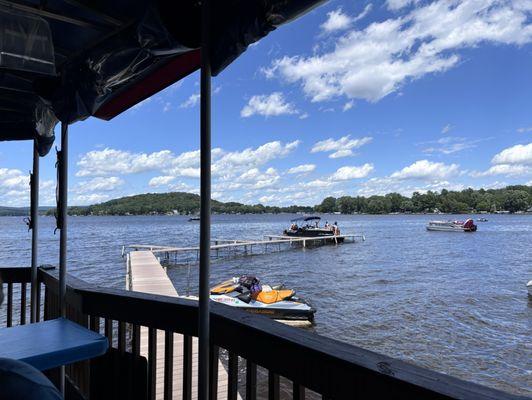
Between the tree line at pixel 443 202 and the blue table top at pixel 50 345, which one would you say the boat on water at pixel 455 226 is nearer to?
the blue table top at pixel 50 345

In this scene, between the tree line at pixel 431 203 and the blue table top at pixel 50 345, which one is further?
the tree line at pixel 431 203

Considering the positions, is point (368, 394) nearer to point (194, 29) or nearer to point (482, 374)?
point (194, 29)

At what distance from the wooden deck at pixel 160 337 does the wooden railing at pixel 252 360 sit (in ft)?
2.15

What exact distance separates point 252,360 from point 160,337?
516cm

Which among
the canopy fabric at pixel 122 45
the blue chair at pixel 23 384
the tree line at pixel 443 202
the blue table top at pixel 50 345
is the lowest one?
the blue table top at pixel 50 345

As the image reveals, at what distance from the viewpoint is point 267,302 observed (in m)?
11.9

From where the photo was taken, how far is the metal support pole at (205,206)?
4.40 ft

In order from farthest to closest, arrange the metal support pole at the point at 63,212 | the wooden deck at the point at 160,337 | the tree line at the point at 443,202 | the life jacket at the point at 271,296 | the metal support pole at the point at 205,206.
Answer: the tree line at the point at 443,202, the life jacket at the point at 271,296, the wooden deck at the point at 160,337, the metal support pole at the point at 63,212, the metal support pole at the point at 205,206

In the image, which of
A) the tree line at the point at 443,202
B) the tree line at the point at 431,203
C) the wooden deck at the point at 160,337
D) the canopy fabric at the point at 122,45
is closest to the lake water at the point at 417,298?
the wooden deck at the point at 160,337

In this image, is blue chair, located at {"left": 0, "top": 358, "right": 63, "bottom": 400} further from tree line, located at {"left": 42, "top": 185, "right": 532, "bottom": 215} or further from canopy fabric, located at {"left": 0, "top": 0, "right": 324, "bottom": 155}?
tree line, located at {"left": 42, "top": 185, "right": 532, "bottom": 215}

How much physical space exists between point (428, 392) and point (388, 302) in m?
16.0

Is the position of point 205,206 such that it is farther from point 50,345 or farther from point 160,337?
point 160,337

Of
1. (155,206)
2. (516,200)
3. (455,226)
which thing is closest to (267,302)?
(455,226)

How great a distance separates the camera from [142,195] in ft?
270
